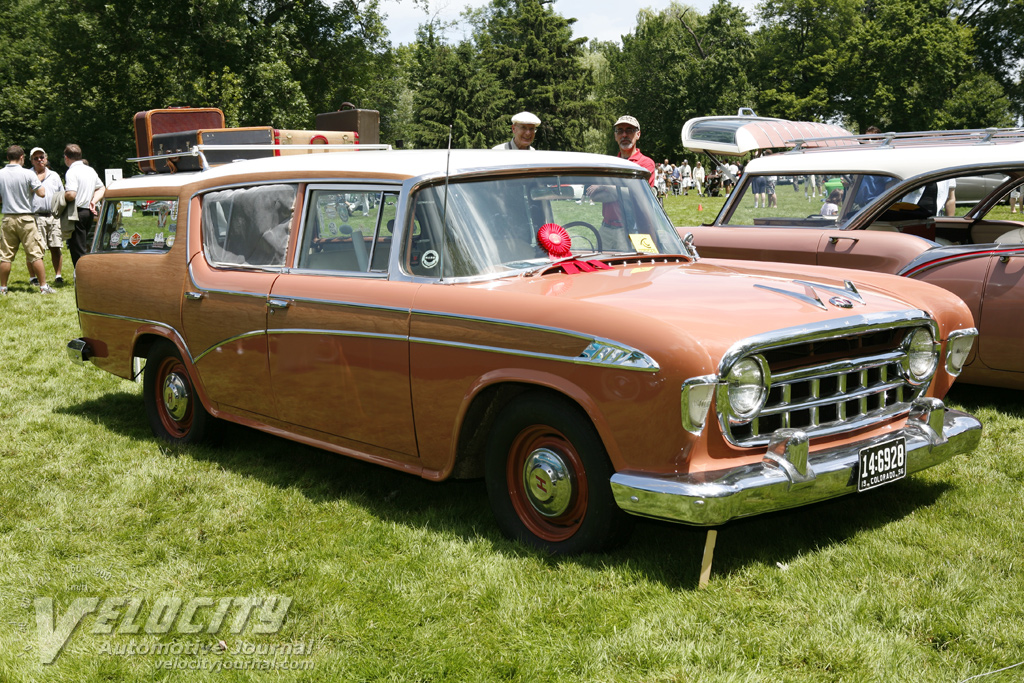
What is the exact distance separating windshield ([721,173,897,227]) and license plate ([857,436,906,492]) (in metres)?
3.64

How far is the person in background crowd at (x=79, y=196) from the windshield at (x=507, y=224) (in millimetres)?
10004

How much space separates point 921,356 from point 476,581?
2.27m

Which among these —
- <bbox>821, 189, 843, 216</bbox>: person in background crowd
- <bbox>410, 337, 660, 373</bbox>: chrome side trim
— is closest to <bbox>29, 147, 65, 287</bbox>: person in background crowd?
<bbox>821, 189, 843, 216</bbox>: person in background crowd

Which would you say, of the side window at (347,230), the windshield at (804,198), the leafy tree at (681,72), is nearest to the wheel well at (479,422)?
the side window at (347,230)

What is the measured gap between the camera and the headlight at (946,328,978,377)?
15.4 ft

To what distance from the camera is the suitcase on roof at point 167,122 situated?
65.1 feet

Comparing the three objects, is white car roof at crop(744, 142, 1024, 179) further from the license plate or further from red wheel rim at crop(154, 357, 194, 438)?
red wheel rim at crop(154, 357, 194, 438)

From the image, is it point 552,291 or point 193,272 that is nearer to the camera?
point 552,291

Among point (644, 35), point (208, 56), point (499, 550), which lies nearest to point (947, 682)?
point (499, 550)

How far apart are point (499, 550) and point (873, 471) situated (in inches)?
63.7

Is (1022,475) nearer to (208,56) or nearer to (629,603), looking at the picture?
(629,603)

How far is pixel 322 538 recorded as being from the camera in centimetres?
471

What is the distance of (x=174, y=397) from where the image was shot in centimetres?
645

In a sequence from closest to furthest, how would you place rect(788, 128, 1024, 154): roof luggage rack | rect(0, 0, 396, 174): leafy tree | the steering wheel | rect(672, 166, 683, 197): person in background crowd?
the steering wheel
rect(788, 128, 1024, 154): roof luggage rack
rect(0, 0, 396, 174): leafy tree
rect(672, 166, 683, 197): person in background crowd
